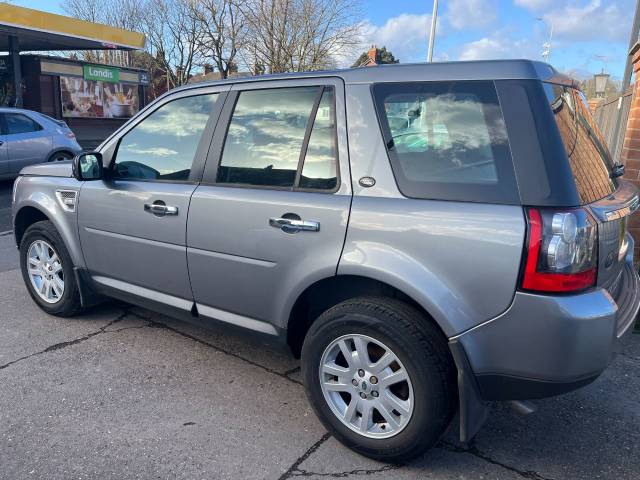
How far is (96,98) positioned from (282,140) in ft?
76.4

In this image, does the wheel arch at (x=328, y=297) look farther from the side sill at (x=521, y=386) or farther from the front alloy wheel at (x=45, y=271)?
the front alloy wheel at (x=45, y=271)

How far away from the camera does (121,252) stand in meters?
3.69

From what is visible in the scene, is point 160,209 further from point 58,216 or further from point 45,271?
point 45,271

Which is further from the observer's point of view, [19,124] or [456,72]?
[19,124]

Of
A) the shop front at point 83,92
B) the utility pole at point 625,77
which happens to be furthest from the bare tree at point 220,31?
the utility pole at point 625,77

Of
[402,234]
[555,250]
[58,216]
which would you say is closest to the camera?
[555,250]

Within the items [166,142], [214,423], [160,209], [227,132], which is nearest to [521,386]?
[214,423]

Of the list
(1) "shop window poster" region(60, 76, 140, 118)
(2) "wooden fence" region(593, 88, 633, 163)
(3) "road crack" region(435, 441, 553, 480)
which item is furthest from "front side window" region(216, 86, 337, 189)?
(1) "shop window poster" region(60, 76, 140, 118)

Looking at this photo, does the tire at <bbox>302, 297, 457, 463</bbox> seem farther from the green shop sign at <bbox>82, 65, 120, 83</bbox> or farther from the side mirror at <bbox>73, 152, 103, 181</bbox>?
the green shop sign at <bbox>82, 65, 120, 83</bbox>

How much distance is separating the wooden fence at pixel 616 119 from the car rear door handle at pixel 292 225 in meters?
3.72

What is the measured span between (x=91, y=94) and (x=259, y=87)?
2290 cm

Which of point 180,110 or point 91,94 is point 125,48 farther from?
point 180,110

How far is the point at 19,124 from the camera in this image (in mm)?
10492

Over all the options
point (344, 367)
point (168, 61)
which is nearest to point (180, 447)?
point (344, 367)
